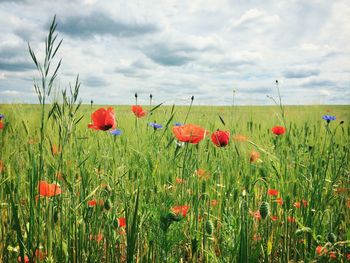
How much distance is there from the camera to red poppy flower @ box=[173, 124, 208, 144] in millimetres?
1023

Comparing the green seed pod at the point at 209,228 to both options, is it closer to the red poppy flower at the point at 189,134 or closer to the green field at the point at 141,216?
the green field at the point at 141,216

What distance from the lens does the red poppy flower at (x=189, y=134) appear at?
1023 mm

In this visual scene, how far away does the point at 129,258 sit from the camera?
2.71 feet

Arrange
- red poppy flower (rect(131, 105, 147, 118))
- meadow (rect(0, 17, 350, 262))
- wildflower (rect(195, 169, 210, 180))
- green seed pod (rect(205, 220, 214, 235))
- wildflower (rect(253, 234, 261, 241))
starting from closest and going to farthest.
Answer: meadow (rect(0, 17, 350, 262)) → green seed pod (rect(205, 220, 214, 235)) → wildflower (rect(253, 234, 261, 241)) → wildflower (rect(195, 169, 210, 180)) → red poppy flower (rect(131, 105, 147, 118))

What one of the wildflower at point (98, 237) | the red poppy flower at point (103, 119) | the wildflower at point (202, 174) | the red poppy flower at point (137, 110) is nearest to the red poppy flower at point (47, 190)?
the wildflower at point (98, 237)

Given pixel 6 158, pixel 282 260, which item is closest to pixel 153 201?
pixel 282 260

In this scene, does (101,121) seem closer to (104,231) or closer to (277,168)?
(104,231)

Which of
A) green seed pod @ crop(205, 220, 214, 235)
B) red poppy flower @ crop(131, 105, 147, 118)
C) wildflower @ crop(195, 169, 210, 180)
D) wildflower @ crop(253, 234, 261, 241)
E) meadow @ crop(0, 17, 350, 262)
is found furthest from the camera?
red poppy flower @ crop(131, 105, 147, 118)

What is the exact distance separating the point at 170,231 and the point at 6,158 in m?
0.75

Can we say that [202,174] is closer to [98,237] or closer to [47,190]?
[98,237]

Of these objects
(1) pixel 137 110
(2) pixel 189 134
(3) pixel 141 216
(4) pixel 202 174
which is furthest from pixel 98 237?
(1) pixel 137 110

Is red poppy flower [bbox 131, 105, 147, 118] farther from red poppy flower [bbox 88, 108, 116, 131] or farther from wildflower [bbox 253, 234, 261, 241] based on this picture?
wildflower [bbox 253, 234, 261, 241]

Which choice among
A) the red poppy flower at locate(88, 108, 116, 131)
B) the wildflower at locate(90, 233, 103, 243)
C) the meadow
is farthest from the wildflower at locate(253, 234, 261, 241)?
the red poppy flower at locate(88, 108, 116, 131)

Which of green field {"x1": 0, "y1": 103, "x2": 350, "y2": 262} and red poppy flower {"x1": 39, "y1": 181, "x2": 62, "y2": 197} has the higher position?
red poppy flower {"x1": 39, "y1": 181, "x2": 62, "y2": 197}
